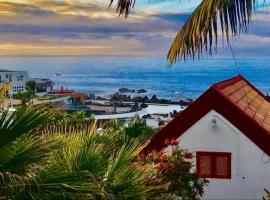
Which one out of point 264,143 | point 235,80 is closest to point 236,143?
point 264,143

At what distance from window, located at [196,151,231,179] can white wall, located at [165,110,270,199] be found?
0.30 feet

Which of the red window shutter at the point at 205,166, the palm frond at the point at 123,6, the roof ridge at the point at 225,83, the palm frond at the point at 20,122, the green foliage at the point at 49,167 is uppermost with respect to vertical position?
the palm frond at the point at 123,6

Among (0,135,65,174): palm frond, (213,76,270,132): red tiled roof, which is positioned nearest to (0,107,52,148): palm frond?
(0,135,65,174): palm frond

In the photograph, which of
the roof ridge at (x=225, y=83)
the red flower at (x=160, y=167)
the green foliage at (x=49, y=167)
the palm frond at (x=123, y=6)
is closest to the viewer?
the green foliage at (x=49, y=167)

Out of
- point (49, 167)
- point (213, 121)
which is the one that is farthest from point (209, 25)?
point (213, 121)

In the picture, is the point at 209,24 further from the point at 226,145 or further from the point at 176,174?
the point at 226,145

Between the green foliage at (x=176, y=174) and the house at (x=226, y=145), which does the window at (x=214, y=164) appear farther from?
the green foliage at (x=176, y=174)

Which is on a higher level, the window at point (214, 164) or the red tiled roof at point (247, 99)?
the red tiled roof at point (247, 99)

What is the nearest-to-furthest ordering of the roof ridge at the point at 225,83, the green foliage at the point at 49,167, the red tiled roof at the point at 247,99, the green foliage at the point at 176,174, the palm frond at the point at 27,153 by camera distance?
the green foliage at the point at 49,167 → the palm frond at the point at 27,153 → the green foliage at the point at 176,174 → the red tiled roof at the point at 247,99 → the roof ridge at the point at 225,83

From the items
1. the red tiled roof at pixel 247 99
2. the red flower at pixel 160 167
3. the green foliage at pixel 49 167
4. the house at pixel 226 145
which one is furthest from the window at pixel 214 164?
the green foliage at pixel 49 167

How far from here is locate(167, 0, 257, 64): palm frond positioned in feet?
18.3

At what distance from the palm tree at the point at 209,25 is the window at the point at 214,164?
6493mm

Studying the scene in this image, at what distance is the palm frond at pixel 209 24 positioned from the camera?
5574 mm

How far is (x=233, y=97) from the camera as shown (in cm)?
1280
